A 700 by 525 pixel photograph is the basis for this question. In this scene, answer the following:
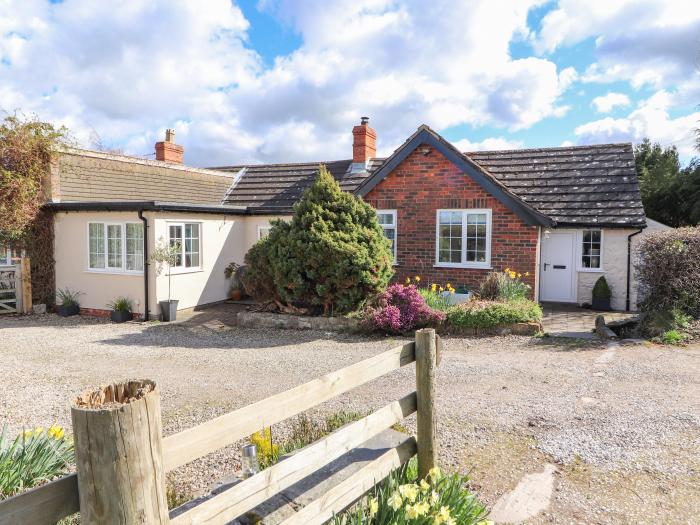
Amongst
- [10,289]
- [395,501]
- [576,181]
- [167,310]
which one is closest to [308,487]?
[395,501]

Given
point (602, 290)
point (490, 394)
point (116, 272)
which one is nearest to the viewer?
point (490, 394)

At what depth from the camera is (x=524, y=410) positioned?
634 centimetres

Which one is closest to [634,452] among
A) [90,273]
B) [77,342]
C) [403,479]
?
[403,479]

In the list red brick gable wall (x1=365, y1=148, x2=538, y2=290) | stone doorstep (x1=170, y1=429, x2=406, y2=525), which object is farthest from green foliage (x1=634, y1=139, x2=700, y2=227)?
stone doorstep (x1=170, y1=429, x2=406, y2=525)

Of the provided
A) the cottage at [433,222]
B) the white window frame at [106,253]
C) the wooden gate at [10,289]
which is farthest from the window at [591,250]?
the wooden gate at [10,289]

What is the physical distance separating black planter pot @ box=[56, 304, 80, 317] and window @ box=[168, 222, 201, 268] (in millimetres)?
3079

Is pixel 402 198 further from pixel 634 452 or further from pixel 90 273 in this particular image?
pixel 634 452

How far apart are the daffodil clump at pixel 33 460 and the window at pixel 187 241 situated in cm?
1031

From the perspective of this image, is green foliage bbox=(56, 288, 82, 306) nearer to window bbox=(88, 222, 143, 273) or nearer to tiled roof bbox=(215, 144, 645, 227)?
window bbox=(88, 222, 143, 273)

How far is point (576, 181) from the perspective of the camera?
15773 mm

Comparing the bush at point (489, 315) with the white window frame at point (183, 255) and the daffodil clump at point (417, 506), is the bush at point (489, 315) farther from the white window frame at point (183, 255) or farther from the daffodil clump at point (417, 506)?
the white window frame at point (183, 255)

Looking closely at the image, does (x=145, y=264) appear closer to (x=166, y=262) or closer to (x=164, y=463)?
(x=166, y=262)

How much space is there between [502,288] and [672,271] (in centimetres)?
338

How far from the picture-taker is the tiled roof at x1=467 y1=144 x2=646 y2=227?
14782mm
